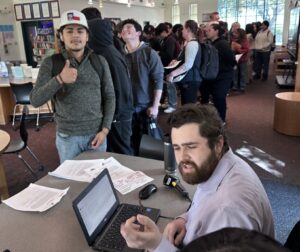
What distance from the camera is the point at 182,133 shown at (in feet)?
3.67

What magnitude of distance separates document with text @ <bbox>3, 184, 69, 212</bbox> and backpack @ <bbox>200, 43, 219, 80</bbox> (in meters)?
2.75

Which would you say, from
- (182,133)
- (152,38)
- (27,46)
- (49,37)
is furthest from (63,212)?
(27,46)

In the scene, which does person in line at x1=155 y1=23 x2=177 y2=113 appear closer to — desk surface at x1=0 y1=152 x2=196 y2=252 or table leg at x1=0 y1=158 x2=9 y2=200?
table leg at x1=0 y1=158 x2=9 y2=200

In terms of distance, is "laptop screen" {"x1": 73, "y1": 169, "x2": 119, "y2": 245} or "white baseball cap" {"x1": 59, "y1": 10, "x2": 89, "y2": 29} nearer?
"laptop screen" {"x1": 73, "y1": 169, "x2": 119, "y2": 245}

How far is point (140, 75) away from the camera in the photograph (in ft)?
9.14

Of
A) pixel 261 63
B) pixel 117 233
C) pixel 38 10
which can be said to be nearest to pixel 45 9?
pixel 38 10

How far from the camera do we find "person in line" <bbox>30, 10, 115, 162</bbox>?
181cm

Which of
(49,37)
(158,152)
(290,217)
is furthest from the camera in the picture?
(49,37)

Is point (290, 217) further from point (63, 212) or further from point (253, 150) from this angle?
point (63, 212)

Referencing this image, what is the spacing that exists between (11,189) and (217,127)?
2.60m

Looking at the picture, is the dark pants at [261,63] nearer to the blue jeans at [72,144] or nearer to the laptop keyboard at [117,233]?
the blue jeans at [72,144]

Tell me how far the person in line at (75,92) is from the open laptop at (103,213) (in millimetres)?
645

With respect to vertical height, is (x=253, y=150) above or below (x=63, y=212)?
below

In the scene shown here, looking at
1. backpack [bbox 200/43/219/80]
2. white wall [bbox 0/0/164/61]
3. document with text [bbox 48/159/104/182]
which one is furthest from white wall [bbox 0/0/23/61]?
document with text [bbox 48/159/104/182]
